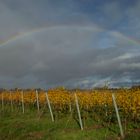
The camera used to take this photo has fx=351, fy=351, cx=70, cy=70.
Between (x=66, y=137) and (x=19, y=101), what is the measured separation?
1012 inches

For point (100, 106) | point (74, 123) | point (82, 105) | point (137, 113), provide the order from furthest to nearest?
point (82, 105) → point (100, 106) → point (74, 123) → point (137, 113)

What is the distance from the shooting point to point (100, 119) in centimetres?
2089

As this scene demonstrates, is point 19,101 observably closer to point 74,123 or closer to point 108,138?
point 74,123

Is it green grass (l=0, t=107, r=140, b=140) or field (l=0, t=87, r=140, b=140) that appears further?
field (l=0, t=87, r=140, b=140)

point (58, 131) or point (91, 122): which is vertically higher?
point (91, 122)

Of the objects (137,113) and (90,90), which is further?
(90,90)

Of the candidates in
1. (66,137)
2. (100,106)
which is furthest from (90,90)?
(66,137)

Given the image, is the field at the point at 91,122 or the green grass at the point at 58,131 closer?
the green grass at the point at 58,131

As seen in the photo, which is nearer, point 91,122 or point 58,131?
point 58,131

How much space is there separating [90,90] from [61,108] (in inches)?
112

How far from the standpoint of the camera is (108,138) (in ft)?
51.1

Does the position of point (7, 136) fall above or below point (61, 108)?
below

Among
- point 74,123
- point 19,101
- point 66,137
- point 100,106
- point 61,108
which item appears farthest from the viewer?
point 19,101

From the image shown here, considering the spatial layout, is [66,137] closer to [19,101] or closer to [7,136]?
[7,136]
